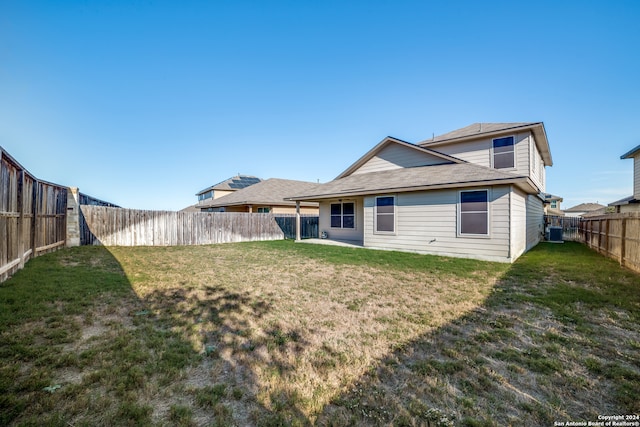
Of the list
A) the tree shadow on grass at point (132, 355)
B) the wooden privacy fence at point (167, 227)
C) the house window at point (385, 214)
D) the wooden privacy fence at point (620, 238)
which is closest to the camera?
the tree shadow on grass at point (132, 355)

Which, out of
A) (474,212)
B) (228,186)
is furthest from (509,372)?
(228,186)

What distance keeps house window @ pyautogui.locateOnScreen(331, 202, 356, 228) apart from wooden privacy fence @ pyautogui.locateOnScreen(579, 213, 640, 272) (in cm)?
1000

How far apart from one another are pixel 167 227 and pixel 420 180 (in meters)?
12.4

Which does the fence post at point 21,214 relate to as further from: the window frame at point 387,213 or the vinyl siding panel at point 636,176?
the vinyl siding panel at point 636,176

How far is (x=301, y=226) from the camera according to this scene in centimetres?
1822

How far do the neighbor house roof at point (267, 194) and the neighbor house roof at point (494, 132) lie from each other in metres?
8.84

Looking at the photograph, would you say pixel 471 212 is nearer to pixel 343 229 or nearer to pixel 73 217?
pixel 343 229

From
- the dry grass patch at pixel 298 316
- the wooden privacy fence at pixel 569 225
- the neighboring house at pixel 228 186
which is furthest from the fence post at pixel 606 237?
the neighboring house at pixel 228 186

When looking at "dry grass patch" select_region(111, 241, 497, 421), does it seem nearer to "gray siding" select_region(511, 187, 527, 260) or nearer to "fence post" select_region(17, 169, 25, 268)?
"fence post" select_region(17, 169, 25, 268)

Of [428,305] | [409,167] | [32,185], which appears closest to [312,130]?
[409,167]

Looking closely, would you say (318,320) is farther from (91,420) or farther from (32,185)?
(32,185)

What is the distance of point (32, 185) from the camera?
7301 mm

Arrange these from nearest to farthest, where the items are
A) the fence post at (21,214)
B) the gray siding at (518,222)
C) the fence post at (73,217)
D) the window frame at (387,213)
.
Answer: the fence post at (21,214) < the gray siding at (518,222) < the fence post at (73,217) < the window frame at (387,213)

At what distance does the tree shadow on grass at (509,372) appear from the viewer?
2.07m
